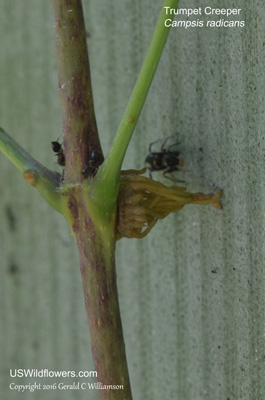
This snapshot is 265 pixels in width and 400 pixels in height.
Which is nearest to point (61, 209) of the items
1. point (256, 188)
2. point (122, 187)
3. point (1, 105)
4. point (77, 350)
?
point (122, 187)

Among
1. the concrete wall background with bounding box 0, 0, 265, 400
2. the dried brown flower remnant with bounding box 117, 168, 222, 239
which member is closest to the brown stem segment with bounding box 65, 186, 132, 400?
the dried brown flower remnant with bounding box 117, 168, 222, 239

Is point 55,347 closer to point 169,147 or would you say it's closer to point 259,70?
point 169,147

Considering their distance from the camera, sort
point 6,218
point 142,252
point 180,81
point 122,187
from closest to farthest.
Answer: point 122,187
point 180,81
point 142,252
point 6,218

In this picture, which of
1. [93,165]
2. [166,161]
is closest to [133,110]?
[93,165]

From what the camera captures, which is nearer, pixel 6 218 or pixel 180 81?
pixel 180 81

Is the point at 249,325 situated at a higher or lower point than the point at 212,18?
lower

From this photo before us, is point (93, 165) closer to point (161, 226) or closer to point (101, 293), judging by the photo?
point (101, 293)
